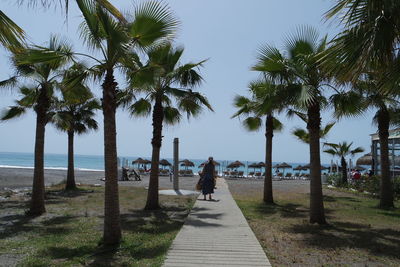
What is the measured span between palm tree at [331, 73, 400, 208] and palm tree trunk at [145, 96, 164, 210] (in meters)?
5.39

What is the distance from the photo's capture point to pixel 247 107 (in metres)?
15.9

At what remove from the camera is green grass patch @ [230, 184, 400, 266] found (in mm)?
6997

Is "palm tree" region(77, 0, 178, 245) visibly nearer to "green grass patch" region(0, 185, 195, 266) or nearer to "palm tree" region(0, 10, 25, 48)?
"green grass patch" region(0, 185, 195, 266)

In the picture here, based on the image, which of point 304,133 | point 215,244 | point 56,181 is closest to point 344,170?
point 304,133

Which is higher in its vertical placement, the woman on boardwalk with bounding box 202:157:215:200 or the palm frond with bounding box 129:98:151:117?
the palm frond with bounding box 129:98:151:117

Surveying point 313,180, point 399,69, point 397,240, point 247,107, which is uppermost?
point 247,107

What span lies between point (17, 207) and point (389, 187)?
13055 mm

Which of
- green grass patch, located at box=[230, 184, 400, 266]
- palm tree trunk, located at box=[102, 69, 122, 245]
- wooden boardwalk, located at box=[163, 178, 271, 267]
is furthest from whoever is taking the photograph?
palm tree trunk, located at box=[102, 69, 122, 245]

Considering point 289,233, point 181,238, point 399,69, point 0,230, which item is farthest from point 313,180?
point 0,230

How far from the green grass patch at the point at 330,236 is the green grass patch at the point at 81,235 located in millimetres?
2102

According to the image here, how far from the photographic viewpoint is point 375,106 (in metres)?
14.4

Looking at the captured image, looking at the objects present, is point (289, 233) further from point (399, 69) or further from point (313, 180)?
point (399, 69)

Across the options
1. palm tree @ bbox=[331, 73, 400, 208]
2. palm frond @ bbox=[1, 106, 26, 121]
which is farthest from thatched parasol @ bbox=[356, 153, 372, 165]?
palm frond @ bbox=[1, 106, 26, 121]

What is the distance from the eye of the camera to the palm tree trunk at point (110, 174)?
7824 mm
